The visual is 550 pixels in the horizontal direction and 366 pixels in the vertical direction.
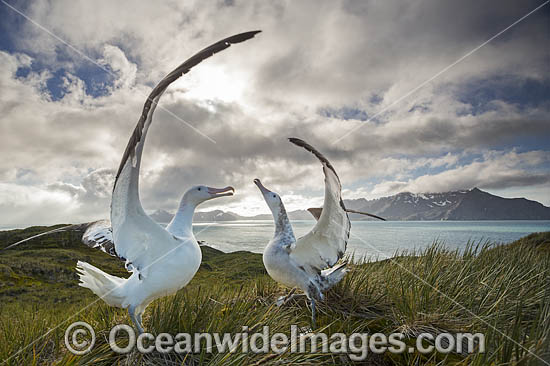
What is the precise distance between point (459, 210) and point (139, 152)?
229743 millimetres

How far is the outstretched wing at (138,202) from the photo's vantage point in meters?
2.33

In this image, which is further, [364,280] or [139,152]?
[364,280]

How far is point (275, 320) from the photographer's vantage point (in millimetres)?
3531

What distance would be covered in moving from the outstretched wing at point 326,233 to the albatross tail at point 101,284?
A: 241cm

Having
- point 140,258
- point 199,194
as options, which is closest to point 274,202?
point 199,194

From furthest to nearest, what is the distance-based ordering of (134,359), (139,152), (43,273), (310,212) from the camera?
1. (43,273)
2. (310,212)
3. (134,359)
4. (139,152)

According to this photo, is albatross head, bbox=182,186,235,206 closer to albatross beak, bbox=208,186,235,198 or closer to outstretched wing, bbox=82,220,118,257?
albatross beak, bbox=208,186,235,198

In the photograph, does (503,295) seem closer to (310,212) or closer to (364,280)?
(364,280)

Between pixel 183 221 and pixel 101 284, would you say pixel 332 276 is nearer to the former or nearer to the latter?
pixel 183 221

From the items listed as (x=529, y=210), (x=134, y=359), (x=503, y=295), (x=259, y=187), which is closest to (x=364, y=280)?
(x=503, y=295)

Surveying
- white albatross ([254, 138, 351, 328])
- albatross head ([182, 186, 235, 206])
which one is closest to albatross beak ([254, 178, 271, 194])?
white albatross ([254, 138, 351, 328])

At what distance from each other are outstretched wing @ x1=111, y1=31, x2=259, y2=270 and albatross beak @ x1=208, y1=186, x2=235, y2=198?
733mm

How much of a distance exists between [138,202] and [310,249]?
2.64 m

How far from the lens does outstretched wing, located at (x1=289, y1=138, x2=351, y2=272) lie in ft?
12.2
